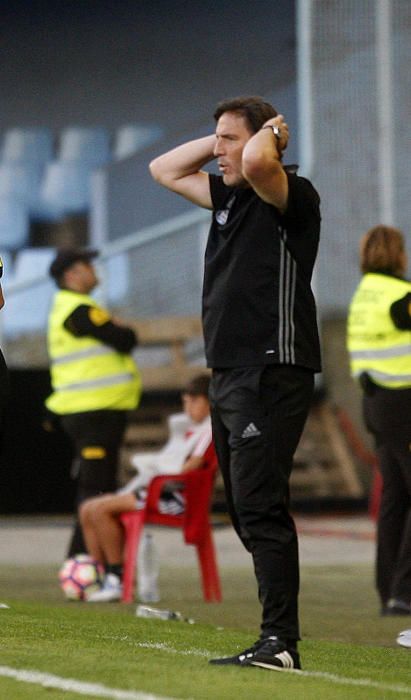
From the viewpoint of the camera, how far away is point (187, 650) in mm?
6012

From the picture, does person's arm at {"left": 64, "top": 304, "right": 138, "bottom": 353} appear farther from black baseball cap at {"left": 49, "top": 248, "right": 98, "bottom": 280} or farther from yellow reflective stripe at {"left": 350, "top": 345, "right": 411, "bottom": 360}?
yellow reflective stripe at {"left": 350, "top": 345, "right": 411, "bottom": 360}

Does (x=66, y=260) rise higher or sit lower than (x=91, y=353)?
higher

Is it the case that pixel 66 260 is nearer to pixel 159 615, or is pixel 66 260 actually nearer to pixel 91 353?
pixel 91 353

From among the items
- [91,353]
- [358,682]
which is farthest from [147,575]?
[358,682]

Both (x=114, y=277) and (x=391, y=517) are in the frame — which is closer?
(x=391, y=517)

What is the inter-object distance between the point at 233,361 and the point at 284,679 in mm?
1102

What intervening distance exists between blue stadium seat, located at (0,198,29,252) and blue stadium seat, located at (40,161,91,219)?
14.6 inches

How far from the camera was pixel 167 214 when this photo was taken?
19.0 metres

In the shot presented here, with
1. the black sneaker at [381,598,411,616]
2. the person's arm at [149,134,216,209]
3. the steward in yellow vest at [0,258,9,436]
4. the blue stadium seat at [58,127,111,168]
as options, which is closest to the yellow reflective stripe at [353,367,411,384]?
the black sneaker at [381,598,411,616]

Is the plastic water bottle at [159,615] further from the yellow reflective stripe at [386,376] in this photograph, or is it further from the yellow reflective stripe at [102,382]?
the yellow reflective stripe at [102,382]

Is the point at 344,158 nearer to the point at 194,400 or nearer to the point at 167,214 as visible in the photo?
the point at 167,214

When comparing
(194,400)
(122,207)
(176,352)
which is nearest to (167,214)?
(122,207)

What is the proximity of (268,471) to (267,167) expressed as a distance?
102cm

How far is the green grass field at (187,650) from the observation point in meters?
5.05
